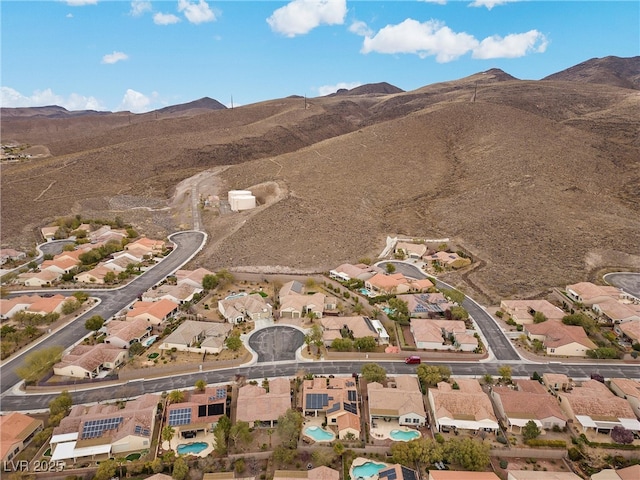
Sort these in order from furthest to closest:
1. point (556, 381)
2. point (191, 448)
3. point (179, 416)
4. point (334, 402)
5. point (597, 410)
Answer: point (556, 381), point (334, 402), point (597, 410), point (179, 416), point (191, 448)

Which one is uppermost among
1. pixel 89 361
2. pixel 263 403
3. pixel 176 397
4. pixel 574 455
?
pixel 89 361

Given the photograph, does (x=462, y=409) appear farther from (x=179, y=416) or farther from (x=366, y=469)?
(x=179, y=416)

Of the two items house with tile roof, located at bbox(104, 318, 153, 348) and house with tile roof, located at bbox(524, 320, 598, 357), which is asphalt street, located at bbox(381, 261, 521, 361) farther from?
house with tile roof, located at bbox(104, 318, 153, 348)

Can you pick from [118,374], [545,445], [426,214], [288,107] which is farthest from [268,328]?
[288,107]

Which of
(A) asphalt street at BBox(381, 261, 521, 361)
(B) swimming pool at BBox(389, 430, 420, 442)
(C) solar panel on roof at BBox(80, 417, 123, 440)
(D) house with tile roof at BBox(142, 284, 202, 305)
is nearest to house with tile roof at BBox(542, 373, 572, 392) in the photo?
(A) asphalt street at BBox(381, 261, 521, 361)

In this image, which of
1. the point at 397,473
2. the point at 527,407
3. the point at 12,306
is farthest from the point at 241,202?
the point at 397,473

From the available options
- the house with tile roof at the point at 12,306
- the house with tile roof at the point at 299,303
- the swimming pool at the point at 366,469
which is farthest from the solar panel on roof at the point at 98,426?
the house with tile roof at the point at 12,306
